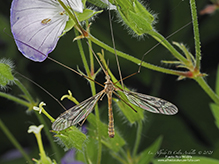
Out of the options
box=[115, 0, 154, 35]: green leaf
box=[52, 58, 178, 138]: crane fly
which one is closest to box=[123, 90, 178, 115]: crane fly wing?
box=[52, 58, 178, 138]: crane fly

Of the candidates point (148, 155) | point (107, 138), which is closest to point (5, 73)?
point (107, 138)

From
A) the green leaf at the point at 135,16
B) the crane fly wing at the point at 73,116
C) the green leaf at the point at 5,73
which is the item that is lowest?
the crane fly wing at the point at 73,116

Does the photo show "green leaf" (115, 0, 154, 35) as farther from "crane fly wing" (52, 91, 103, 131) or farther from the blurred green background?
the blurred green background

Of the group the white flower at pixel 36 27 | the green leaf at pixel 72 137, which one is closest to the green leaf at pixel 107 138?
the green leaf at pixel 72 137

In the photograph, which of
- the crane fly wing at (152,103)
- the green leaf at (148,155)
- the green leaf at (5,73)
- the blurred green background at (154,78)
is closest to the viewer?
the crane fly wing at (152,103)

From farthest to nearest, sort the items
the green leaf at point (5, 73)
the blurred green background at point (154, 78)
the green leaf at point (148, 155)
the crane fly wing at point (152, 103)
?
the blurred green background at point (154, 78) < the green leaf at point (148, 155) < the green leaf at point (5, 73) < the crane fly wing at point (152, 103)

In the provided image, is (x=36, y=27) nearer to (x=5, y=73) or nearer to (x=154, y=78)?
(x=5, y=73)

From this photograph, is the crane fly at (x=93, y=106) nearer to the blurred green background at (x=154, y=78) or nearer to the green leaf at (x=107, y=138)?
the green leaf at (x=107, y=138)

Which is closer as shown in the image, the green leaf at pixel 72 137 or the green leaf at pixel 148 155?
the green leaf at pixel 72 137
